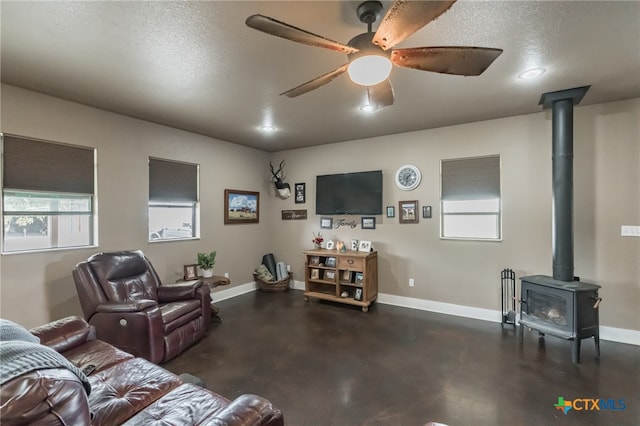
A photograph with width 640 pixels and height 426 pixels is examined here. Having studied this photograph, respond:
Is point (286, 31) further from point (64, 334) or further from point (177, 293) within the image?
point (177, 293)

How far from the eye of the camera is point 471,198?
3.96 m

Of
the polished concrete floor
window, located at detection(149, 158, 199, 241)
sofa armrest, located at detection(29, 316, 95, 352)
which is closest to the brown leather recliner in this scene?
the polished concrete floor

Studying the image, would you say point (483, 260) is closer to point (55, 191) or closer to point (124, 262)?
point (124, 262)

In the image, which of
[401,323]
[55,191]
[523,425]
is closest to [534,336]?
[401,323]

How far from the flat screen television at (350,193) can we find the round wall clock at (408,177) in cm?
31

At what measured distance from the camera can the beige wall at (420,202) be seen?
3061 millimetres

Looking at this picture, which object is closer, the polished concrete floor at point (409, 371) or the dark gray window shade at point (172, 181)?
the polished concrete floor at point (409, 371)

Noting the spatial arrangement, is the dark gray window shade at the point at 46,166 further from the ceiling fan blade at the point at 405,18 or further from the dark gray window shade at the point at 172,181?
Result: the ceiling fan blade at the point at 405,18

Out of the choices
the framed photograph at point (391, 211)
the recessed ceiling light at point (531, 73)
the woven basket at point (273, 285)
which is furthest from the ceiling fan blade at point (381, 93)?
the woven basket at point (273, 285)

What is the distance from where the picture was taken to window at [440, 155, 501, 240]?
3.84m

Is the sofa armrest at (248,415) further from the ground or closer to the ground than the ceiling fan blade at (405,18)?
closer to the ground

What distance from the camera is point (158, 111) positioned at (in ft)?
11.4

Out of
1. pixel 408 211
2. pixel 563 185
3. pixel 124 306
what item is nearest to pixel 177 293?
pixel 124 306

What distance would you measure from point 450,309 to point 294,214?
3.07 metres
